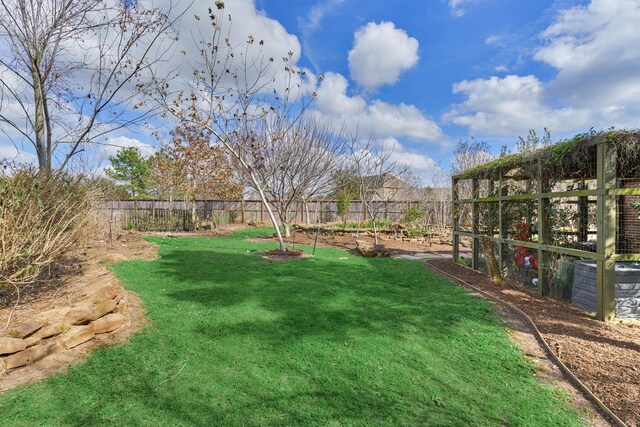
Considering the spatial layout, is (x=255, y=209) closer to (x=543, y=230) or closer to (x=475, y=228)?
(x=475, y=228)

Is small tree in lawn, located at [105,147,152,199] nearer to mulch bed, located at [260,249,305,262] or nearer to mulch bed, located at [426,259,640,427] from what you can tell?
mulch bed, located at [260,249,305,262]

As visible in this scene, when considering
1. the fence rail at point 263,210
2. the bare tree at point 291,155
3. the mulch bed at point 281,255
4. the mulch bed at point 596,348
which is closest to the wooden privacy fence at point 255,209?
the fence rail at point 263,210

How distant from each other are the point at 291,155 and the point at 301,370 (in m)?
10.9

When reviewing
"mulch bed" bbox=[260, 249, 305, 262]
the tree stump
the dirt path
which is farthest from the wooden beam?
"mulch bed" bbox=[260, 249, 305, 262]

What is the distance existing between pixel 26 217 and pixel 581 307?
6.57 metres

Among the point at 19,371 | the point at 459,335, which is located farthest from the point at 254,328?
the point at 459,335

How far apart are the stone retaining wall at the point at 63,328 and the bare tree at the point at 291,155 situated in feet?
28.2

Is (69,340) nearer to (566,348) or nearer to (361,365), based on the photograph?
(361,365)

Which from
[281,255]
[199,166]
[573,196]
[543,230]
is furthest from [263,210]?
[573,196]

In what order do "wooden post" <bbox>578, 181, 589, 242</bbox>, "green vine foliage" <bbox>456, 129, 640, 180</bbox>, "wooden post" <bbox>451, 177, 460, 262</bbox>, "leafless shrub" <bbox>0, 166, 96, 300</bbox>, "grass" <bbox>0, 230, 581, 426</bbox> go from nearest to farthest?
"grass" <bbox>0, 230, 581, 426</bbox> → "leafless shrub" <bbox>0, 166, 96, 300</bbox> → "green vine foliage" <bbox>456, 129, 640, 180</bbox> → "wooden post" <bbox>578, 181, 589, 242</bbox> → "wooden post" <bbox>451, 177, 460, 262</bbox>

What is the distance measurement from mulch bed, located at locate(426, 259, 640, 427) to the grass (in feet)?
1.37

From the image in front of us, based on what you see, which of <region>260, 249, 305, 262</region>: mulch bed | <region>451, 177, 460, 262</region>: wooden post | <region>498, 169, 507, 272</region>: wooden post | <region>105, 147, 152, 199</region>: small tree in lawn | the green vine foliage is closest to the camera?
the green vine foliage

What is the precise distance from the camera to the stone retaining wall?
2.67 metres

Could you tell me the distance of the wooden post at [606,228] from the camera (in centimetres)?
397
